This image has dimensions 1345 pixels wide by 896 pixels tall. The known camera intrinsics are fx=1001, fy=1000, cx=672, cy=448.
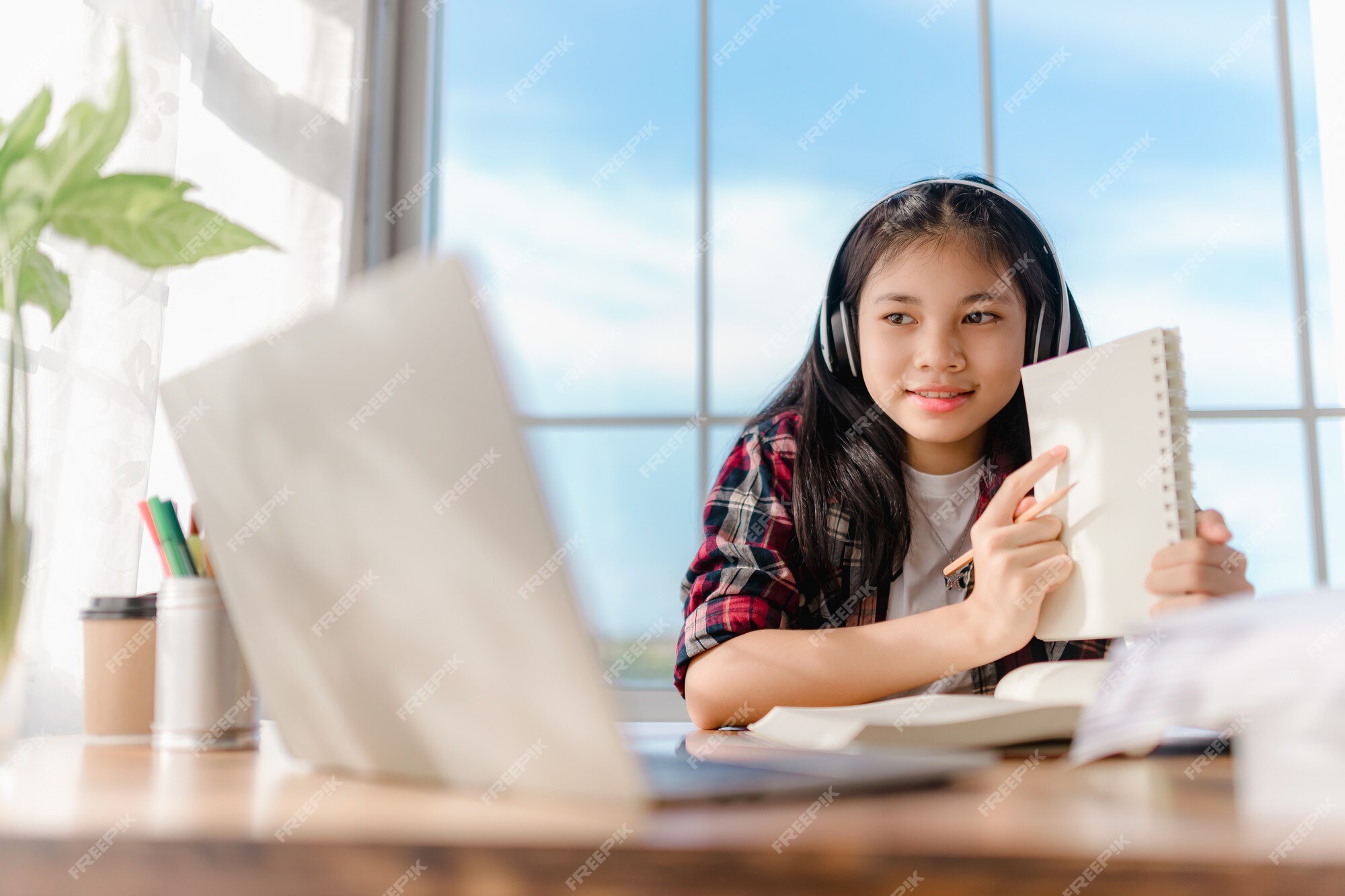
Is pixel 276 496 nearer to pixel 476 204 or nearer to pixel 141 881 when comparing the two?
pixel 141 881

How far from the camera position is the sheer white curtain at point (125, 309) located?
118 cm

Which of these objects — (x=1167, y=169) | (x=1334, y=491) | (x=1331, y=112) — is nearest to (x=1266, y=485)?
(x=1334, y=491)

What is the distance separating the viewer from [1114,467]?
0.66 metres

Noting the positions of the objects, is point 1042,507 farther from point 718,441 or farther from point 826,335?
point 718,441

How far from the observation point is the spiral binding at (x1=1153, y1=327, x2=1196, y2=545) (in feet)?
2.05

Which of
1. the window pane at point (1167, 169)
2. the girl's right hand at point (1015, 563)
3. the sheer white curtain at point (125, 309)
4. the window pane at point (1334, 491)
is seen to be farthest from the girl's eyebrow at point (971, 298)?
the window pane at point (1334, 491)

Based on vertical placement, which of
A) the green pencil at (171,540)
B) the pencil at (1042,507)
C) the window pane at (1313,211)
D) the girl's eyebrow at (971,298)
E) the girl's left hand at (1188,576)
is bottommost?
the girl's left hand at (1188,576)

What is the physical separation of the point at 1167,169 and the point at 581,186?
1.34 meters

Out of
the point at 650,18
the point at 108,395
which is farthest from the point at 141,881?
the point at 650,18

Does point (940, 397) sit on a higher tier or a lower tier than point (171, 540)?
higher

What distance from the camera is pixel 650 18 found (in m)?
2.29

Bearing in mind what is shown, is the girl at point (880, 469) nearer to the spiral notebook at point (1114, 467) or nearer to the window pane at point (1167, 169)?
the spiral notebook at point (1114, 467)

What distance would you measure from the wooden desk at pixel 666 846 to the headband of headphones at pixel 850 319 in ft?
2.70

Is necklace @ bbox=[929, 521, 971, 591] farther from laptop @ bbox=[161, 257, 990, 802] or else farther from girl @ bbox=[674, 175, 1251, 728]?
laptop @ bbox=[161, 257, 990, 802]
